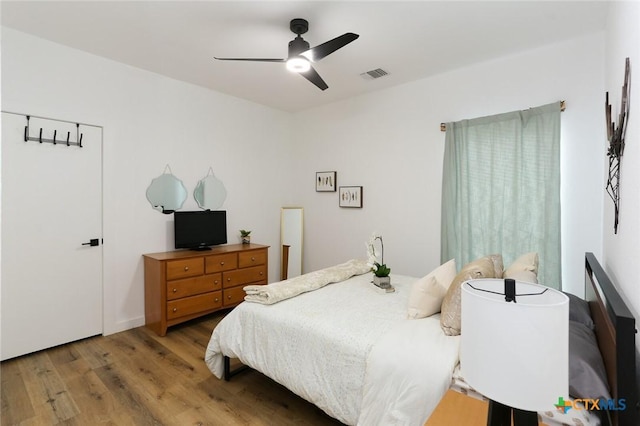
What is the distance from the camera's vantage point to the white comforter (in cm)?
151

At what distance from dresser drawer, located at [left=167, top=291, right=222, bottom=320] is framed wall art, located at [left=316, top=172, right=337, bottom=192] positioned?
2.12m

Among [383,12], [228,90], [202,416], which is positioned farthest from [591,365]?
[228,90]

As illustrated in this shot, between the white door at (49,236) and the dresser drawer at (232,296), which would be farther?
the dresser drawer at (232,296)

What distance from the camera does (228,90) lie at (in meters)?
4.20

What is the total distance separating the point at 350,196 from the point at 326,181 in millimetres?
509

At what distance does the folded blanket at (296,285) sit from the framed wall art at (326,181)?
5.68 ft

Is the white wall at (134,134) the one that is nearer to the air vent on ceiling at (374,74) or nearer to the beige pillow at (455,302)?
the air vent on ceiling at (374,74)

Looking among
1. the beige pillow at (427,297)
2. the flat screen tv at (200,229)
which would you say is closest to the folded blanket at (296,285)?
the beige pillow at (427,297)

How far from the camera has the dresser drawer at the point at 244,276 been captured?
12.5ft

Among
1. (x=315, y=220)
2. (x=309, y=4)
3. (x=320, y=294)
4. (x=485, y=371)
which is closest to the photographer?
(x=485, y=371)

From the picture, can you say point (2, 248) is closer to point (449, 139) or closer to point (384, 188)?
point (384, 188)

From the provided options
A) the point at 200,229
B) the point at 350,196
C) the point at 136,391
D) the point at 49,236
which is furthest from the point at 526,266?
the point at 49,236

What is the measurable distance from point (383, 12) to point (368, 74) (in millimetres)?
1186

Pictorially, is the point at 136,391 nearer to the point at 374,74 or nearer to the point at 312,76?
the point at 312,76
